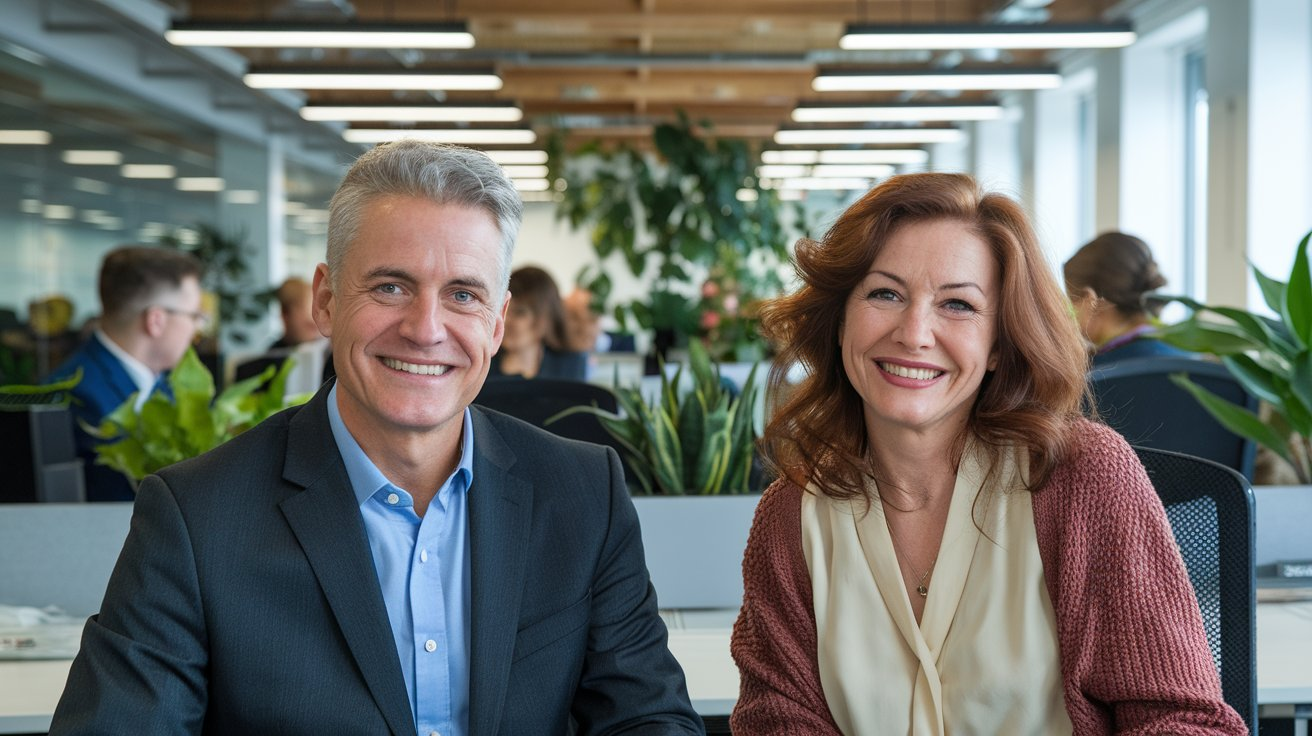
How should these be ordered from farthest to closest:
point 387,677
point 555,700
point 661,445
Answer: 1. point 661,445
2. point 555,700
3. point 387,677

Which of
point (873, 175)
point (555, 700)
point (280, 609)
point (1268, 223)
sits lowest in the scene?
point (555, 700)

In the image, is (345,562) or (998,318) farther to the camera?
(998,318)

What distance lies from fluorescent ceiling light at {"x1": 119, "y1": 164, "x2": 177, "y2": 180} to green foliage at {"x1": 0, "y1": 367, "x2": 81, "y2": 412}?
5690 mm

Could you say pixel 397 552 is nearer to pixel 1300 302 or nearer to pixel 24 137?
pixel 1300 302

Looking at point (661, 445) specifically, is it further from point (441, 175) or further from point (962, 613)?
point (441, 175)

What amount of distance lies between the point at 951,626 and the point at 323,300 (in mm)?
826

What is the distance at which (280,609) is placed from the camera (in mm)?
1214

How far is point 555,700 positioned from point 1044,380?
71 centimetres

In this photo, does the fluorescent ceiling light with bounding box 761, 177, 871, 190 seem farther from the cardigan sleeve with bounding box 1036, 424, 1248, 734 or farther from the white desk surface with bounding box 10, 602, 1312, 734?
the cardigan sleeve with bounding box 1036, 424, 1248, 734

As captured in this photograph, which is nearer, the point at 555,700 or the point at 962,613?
the point at 555,700

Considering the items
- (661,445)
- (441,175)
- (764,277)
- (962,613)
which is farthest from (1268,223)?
(441,175)

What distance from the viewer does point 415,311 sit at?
4.19 feet

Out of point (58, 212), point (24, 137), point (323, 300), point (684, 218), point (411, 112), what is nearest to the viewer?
point (323, 300)

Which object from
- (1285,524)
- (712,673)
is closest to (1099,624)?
(712,673)
